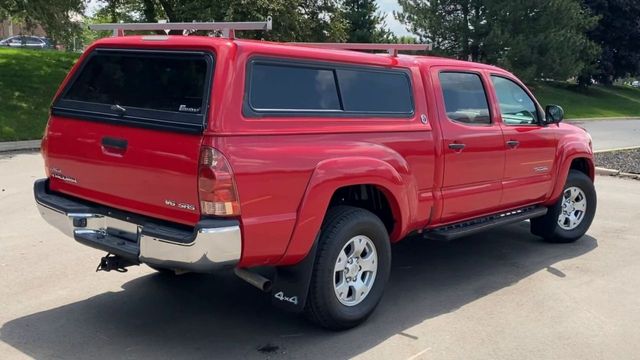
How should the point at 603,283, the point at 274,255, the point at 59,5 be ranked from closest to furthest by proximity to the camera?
the point at 274,255
the point at 603,283
the point at 59,5

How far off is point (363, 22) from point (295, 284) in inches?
1185

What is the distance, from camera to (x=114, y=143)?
4.01 m

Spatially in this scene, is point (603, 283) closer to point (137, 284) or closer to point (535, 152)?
point (535, 152)

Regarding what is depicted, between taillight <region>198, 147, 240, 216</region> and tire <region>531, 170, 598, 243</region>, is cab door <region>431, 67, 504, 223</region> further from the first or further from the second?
taillight <region>198, 147, 240, 216</region>

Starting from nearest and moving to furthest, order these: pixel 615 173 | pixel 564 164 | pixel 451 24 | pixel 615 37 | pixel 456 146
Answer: pixel 456 146 < pixel 564 164 < pixel 615 173 < pixel 451 24 < pixel 615 37

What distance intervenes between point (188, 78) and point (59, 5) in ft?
51.2

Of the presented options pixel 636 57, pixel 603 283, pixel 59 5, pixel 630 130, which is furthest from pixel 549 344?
pixel 636 57

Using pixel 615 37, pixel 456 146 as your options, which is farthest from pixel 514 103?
pixel 615 37

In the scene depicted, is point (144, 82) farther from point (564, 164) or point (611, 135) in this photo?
point (611, 135)

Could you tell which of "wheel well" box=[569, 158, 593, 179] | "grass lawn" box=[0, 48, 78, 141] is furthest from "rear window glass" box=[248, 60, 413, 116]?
"grass lawn" box=[0, 48, 78, 141]

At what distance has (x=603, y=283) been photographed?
222 inches

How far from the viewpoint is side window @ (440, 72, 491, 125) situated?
535 centimetres

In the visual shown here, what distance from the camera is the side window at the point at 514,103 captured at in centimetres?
602

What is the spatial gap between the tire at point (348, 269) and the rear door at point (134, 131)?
972 millimetres
